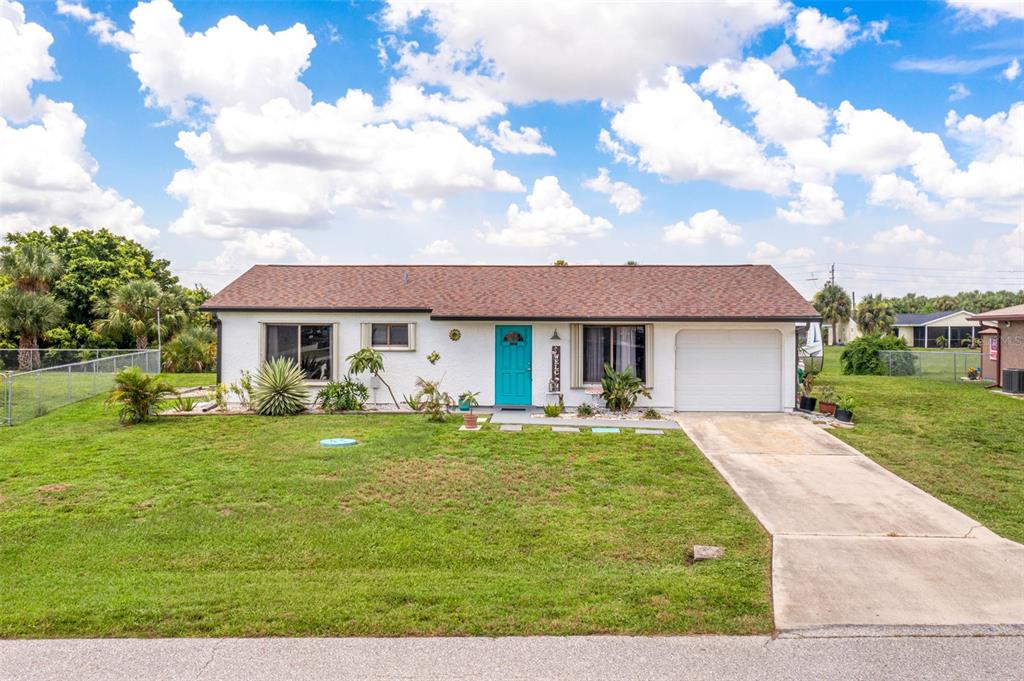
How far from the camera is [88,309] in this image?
106ft

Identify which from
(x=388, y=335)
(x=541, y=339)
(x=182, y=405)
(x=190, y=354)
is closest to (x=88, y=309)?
(x=190, y=354)

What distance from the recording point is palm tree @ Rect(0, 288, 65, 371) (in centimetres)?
2727

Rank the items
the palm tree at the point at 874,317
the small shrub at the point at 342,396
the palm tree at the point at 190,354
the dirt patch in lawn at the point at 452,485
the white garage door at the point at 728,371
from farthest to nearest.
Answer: the palm tree at the point at 874,317 < the palm tree at the point at 190,354 < the white garage door at the point at 728,371 < the small shrub at the point at 342,396 < the dirt patch in lawn at the point at 452,485

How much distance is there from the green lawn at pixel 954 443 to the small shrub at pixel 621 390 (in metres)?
4.24

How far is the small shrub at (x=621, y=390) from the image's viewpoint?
14500 mm

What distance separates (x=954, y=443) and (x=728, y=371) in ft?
15.7

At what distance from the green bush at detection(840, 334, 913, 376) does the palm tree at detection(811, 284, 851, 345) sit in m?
39.5

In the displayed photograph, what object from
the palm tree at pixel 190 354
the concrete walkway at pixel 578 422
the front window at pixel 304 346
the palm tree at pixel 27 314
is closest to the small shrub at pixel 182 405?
the front window at pixel 304 346

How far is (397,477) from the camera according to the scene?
29.0ft

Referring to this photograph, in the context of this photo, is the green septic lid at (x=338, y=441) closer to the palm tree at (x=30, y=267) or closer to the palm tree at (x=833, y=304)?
the palm tree at (x=30, y=267)

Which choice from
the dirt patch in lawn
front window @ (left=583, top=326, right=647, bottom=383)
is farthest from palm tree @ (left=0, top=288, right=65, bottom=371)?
the dirt patch in lawn

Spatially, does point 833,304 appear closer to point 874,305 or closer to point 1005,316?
point 874,305

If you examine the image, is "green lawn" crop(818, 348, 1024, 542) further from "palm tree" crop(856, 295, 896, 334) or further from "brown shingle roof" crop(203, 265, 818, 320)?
"palm tree" crop(856, 295, 896, 334)

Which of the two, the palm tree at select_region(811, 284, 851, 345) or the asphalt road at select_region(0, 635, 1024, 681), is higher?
the palm tree at select_region(811, 284, 851, 345)
